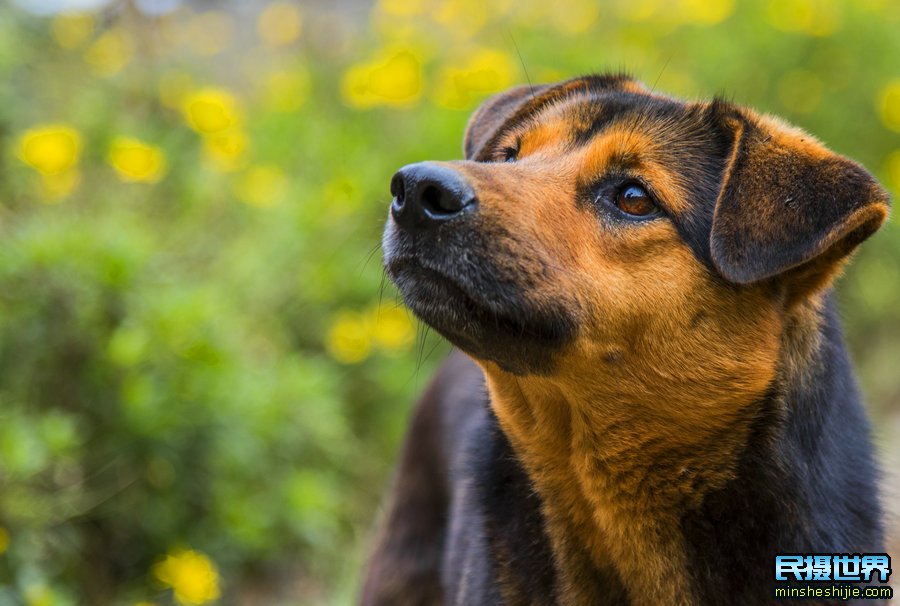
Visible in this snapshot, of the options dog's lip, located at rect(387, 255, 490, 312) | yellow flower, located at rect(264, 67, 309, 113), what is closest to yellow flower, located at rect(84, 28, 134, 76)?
yellow flower, located at rect(264, 67, 309, 113)

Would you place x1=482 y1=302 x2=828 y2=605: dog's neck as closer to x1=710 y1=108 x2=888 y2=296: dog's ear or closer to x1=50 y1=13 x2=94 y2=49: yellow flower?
x1=710 y1=108 x2=888 y2=296: dog's ear

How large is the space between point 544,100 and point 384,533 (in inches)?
80.6

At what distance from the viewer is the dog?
2770 millimetres

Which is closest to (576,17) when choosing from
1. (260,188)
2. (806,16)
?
(806,16)

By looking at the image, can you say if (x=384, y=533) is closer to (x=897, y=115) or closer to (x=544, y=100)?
(x=544, y=100)

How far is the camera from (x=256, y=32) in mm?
9750

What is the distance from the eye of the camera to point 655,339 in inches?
116

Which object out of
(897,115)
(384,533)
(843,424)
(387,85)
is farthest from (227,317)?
(897,115)

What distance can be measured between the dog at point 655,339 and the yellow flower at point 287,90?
4262 mm

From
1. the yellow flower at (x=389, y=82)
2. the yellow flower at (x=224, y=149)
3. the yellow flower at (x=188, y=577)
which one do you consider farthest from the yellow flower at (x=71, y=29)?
the yellow flower at (x=188, y=577)

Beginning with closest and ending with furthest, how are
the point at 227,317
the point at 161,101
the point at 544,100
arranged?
1. the point at 544,100
2. the point at 227,317
3. the point at 161,101

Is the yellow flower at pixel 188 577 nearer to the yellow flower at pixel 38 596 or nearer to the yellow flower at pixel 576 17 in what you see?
the yellow flower at pixel 38 596

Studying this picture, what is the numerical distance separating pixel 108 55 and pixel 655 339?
17.3ft

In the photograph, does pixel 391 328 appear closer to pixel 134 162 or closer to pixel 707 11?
pixel 134 162
